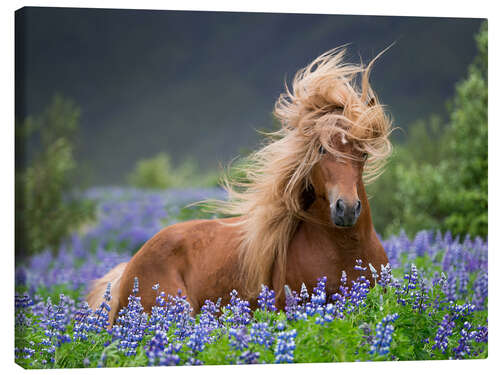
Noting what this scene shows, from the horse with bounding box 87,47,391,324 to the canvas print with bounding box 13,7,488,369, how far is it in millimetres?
13

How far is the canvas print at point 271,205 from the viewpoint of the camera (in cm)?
384

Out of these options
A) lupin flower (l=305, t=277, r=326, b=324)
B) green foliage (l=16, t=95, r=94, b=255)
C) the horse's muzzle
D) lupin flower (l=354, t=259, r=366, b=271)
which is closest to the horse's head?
the horse's muzzle

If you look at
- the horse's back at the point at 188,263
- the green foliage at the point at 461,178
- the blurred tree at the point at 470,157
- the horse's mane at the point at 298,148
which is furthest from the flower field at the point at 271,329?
the blurred tree at the point at 470,157

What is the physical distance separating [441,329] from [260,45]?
10.5ft

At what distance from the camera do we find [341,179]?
3.81 meters

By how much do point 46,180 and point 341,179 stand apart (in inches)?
118

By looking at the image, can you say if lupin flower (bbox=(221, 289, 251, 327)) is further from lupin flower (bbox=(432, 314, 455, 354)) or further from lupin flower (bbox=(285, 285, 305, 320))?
lupin flower (bbox=(432, 314, 455, 354))

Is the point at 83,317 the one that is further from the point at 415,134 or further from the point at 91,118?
the point at 415,134

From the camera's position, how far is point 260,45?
5867 mm

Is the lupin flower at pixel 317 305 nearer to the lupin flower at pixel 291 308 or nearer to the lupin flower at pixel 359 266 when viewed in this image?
the lupin flower at pixel 291 308

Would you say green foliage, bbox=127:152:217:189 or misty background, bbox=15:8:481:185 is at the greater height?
misty background, bbox=15:8:481:185

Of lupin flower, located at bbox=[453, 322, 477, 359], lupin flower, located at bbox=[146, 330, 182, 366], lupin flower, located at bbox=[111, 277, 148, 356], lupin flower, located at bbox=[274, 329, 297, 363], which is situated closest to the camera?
lupin flower, located at bbox=[146, 330, 182, 366]

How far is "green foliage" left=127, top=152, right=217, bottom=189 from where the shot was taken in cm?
2058

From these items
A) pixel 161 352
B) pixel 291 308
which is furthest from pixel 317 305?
pixel 161 352
